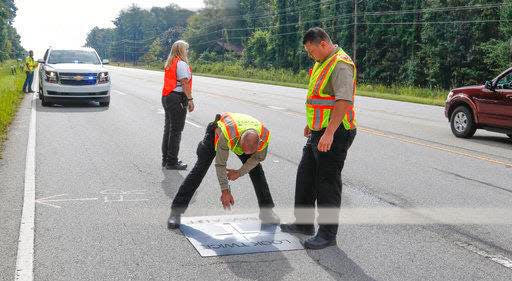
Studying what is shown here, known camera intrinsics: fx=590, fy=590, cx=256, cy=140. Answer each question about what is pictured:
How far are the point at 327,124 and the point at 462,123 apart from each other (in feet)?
28.9

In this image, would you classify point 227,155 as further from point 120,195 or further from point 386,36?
point 386,36

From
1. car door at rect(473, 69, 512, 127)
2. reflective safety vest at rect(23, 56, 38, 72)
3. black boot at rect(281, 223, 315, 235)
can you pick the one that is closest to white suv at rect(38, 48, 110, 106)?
reflective safety vest at rect(23, 56, 38, 72)

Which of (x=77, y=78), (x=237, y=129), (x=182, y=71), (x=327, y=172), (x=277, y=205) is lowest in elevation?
(x=277, y=205)

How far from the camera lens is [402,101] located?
25109 mm

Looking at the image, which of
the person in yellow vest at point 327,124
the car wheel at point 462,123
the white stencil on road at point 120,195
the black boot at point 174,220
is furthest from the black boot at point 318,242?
the car wheel at point 462,123

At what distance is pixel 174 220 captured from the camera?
544 centimetres

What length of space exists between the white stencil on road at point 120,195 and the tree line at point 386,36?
26.7m

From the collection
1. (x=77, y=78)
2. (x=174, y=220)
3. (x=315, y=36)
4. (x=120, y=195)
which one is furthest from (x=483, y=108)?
(x=77, y=78)

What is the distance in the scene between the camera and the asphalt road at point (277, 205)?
439cm

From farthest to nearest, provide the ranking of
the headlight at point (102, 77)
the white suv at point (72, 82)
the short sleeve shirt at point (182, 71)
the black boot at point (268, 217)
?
the headlight at point (102, 77) → the white suv at point (72, 82) → the short sleeve shirt at point (182, 71) → the black boot at point (268, 217)

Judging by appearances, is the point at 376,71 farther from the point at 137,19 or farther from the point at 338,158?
the point at 137,19

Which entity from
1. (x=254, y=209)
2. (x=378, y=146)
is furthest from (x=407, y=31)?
(x=254, y=209)

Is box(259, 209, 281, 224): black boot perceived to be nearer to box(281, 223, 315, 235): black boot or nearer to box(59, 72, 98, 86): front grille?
box(281, 223, 315, 235): black boot

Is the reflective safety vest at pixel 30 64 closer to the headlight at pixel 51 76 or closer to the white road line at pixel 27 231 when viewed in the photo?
the headlight at pixel 51 76
